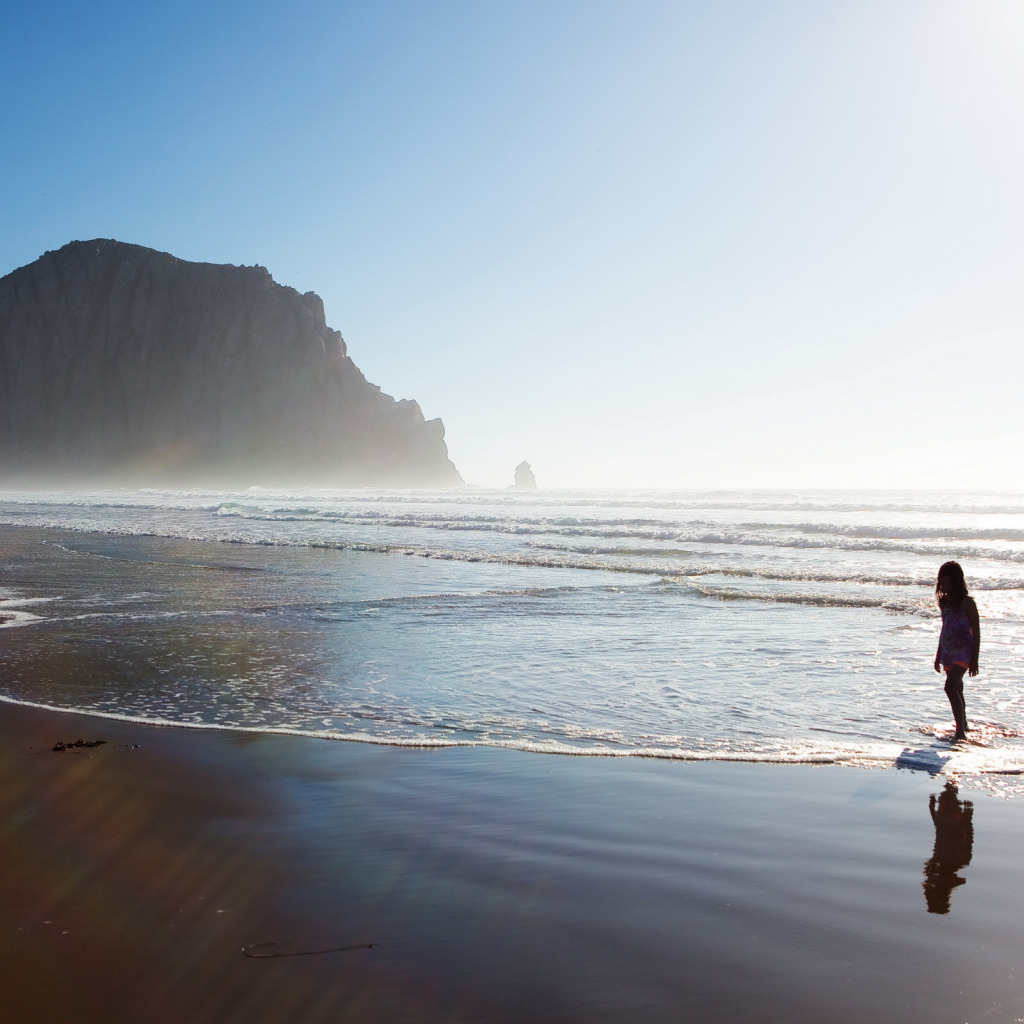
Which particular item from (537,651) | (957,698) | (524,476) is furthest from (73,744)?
(524,476)

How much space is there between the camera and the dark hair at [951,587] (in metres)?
8.22

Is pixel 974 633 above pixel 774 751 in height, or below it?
above

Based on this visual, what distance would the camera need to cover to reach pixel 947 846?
466 cm

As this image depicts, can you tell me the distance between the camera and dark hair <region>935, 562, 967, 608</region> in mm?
8219

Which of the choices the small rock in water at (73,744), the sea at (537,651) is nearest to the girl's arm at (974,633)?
the sea at (537,651)

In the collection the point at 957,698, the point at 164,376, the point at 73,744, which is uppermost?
the point at 164,376

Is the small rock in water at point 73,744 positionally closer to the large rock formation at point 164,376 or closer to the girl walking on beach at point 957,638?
the girl walking on beach at point 957,638

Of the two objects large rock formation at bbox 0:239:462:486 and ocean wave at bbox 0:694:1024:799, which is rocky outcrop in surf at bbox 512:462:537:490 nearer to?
large rock formation at bbox 0:239:462:486

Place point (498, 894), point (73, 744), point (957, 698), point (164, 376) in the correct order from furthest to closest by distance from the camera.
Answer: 1. point (164, 376)
2. point (957, 698)
3. point (73, 744)
4. point (498, 894)

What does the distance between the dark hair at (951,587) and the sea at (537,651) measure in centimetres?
100

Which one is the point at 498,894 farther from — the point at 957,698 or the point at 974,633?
the point at 974,633

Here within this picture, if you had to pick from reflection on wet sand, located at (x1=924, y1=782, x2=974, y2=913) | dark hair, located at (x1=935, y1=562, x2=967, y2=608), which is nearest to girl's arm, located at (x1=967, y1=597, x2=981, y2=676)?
dark hair, located at (x1=935, y1=562, x2=967, y2=608)

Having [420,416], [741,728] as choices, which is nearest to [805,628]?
[741,728]

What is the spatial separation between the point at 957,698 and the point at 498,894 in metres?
5.16
